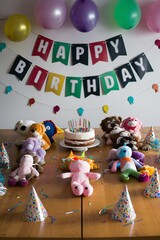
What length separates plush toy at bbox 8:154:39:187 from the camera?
5.87 feet

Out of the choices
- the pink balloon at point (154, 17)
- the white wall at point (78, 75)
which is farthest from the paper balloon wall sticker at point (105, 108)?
the pink balloon at point (154, 17)

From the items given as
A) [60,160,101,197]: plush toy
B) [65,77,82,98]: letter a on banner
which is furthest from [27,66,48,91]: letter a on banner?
[60,160,101,197]: plush toy

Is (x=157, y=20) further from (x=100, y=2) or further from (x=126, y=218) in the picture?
(x=126, y=218)

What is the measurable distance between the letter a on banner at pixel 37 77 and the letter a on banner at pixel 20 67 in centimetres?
7

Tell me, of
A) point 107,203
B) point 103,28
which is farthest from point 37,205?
point 103,28

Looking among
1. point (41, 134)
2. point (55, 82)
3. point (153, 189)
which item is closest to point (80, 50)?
point (55, 82)

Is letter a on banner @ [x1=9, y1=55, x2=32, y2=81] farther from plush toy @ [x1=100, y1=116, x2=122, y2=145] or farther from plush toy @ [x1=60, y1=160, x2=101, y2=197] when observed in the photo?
plush toy @ [x1=60, y1=160, x2=101, y2=197]

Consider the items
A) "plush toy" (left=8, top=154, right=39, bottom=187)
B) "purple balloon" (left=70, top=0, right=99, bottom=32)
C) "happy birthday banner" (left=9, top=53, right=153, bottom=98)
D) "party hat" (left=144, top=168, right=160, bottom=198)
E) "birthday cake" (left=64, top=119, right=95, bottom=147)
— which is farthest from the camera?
"happy birthday banner" (left=9, top=53, right=153, bottom=98)

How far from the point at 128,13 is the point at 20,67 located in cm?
118

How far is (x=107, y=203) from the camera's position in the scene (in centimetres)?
158

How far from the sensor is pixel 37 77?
396 cm

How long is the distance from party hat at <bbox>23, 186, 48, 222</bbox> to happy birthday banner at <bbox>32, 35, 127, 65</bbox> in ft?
8.49

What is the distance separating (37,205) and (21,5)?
277 cm

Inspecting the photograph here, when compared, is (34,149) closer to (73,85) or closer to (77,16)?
(77,16)
